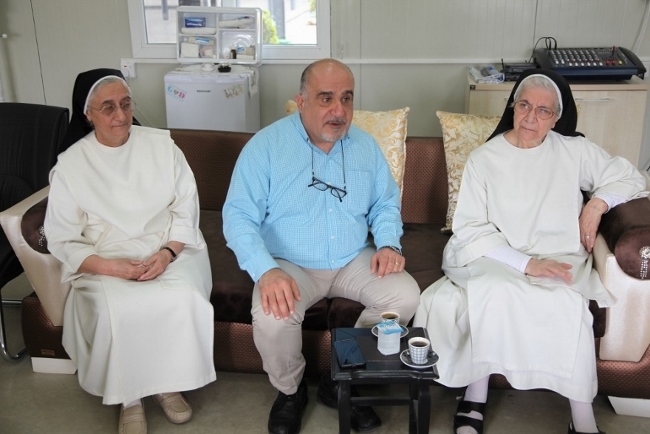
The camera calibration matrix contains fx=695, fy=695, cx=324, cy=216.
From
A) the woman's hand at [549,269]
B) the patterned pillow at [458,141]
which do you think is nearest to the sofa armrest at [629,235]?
the woman's hand at [549,269]

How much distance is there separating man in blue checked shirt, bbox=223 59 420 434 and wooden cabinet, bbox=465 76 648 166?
5.06 ft

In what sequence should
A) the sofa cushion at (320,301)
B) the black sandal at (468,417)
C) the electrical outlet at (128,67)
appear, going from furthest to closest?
the electrical outlet at (128,67) < the sofa cushion at (320,301) < the black sandal at (468,417)

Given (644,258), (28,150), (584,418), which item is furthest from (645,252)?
(28,150)

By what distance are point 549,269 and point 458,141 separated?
0.79 m

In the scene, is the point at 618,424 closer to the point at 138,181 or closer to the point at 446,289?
the point at 446,289

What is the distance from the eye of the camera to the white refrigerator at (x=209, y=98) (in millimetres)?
4172

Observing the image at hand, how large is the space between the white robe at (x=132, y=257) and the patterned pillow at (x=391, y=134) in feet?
2.55

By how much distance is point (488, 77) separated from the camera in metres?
3.82

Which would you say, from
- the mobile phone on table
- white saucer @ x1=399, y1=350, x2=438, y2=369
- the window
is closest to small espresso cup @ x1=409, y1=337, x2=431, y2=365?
white saucer @ x1=399, y1=350, x2=438, y2=369

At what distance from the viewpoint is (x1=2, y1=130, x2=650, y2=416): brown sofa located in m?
2.24

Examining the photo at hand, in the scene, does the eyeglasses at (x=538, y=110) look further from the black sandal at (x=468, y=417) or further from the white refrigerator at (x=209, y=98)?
the white refrigerator at (x=209, y=98)

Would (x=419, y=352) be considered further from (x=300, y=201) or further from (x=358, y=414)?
(x=300, y=201)

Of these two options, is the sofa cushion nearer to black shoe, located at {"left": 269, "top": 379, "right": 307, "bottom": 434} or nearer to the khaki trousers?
the khaki trousers

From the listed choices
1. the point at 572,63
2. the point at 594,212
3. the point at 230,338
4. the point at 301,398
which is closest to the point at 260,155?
the point at 230,338
